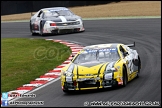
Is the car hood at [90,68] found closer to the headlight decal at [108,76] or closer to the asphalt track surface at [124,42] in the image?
the headlight decal at [108,76]

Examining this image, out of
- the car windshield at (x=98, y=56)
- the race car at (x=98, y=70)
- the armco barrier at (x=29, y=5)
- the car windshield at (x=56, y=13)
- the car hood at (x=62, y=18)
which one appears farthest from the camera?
the armco barrier at (x=29, y=5)

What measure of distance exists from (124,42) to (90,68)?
35.7ft

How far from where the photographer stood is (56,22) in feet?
92.4

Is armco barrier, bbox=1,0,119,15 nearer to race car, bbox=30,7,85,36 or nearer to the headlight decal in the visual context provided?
race car, bbox=30,7,85,36

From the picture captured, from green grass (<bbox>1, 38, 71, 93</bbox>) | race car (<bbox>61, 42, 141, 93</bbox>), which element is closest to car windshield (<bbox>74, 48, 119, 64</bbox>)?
race car (<bbox>61, 42, 141, 93</bbox>)

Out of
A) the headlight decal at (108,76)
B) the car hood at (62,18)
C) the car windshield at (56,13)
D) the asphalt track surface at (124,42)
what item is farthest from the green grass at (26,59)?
the headlight decal at (108,76)

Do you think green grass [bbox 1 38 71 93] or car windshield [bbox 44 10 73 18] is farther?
car windshield [bbox 44 10 73 18]

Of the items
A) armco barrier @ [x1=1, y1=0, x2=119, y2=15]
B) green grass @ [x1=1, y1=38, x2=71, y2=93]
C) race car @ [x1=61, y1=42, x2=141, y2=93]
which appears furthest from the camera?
armco barrier @ [x1=1, y1=0, x2=119, y2=15]

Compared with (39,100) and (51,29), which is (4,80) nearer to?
(39,100)

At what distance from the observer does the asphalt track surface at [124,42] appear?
12.2 meters

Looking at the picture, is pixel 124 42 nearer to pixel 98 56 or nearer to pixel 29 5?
pixel 98 56

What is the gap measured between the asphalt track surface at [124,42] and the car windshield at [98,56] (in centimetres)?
83

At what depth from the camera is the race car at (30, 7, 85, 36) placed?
28.2 meters

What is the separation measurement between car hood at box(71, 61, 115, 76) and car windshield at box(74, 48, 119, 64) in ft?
1.25
